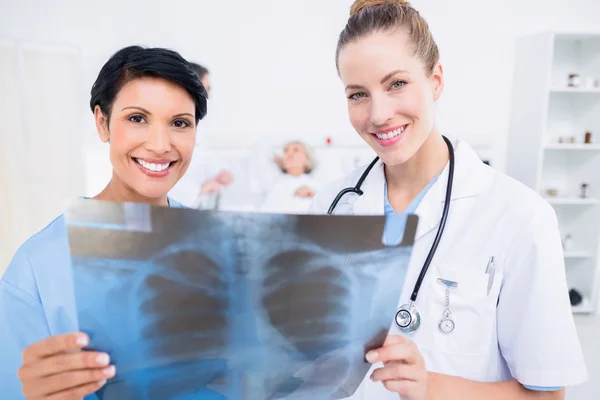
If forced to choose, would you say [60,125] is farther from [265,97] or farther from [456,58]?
[456,58]

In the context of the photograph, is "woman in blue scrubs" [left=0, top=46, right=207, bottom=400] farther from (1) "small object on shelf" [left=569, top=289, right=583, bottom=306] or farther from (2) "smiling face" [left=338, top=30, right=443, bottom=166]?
(1) "small object on shelf" [left=569, top=289, right=583, bottom=306]

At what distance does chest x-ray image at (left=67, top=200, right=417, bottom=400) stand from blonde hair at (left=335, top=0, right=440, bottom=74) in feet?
1.41

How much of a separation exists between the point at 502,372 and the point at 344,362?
419mm

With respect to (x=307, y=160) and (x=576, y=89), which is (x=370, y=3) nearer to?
(x=307, y=160)

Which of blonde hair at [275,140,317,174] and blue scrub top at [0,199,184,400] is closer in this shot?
blue scrub top at [0,199,184,400]

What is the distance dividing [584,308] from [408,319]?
2.82 m

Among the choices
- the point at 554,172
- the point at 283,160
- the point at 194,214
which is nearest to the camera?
the point at 194,214

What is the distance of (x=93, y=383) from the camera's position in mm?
530

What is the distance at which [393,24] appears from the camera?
791 mm

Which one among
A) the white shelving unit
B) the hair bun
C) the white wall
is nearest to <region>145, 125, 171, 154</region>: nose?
the hair bun

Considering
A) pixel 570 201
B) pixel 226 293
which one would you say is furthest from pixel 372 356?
pixel 570 201

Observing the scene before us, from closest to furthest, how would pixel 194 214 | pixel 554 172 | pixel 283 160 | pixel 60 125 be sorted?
pixel 194 214, pixel 60 125, pixel 283 160, pixel 554 172

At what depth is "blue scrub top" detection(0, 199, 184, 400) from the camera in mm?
652

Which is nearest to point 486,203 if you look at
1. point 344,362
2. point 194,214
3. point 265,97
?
point 344,362
